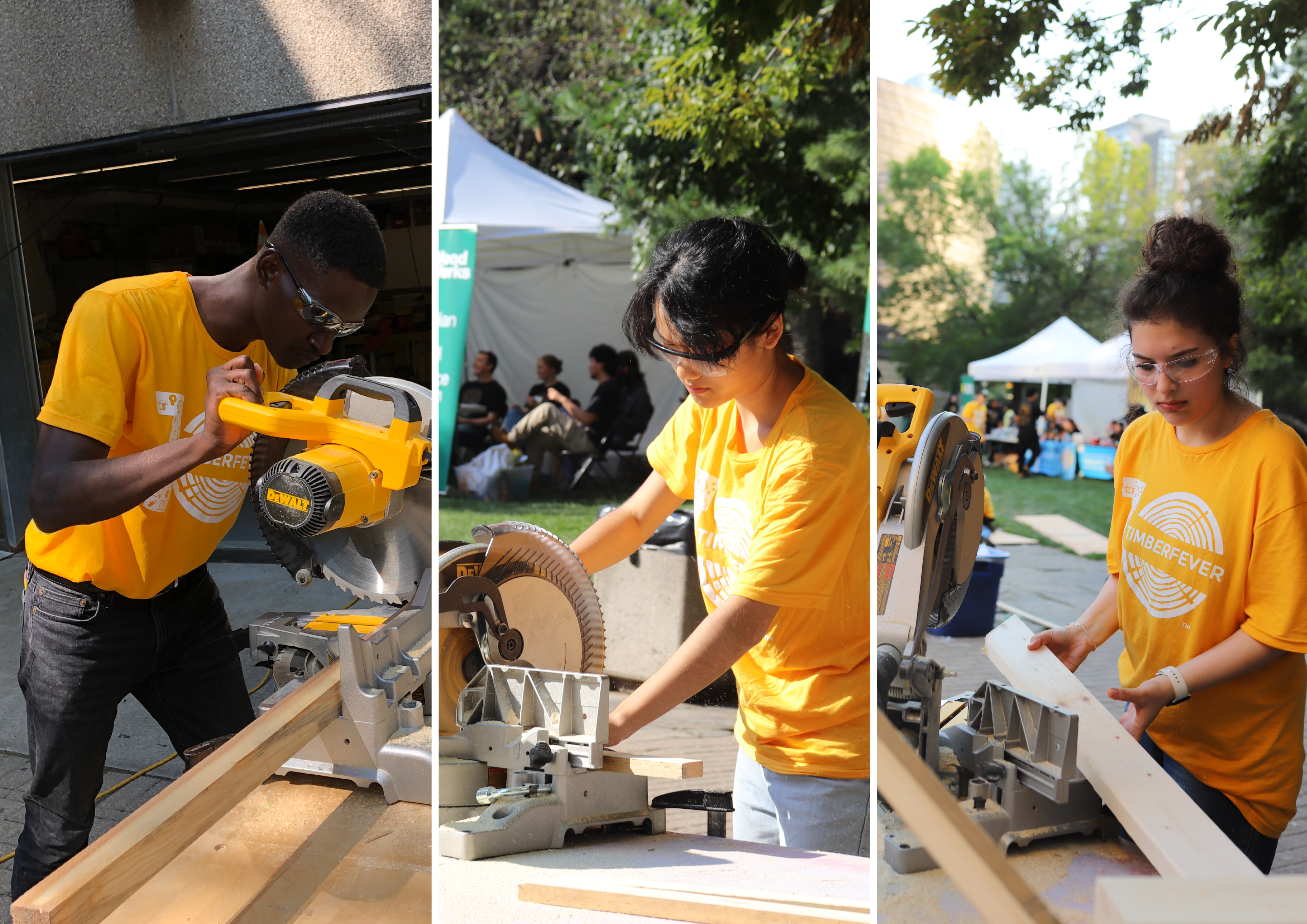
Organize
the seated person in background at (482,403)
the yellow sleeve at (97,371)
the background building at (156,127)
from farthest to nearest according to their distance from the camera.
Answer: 1. the seated person in background at (482,403)
2. the background building at (156,127)
3. the yellow sleeve at (97,371)

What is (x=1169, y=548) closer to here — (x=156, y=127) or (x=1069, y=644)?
(x=1069, y=644)

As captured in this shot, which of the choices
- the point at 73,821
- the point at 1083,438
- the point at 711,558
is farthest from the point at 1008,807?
the point at 1083,438

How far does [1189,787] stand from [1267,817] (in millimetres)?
125

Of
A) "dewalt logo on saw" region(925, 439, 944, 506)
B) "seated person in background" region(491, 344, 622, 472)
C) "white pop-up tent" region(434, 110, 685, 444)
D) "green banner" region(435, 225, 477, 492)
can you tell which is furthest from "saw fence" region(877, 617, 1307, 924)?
"white pop-up tent" region(434, 110, 685, 444)

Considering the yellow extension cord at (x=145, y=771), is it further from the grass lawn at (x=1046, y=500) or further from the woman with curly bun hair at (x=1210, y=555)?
the grass lawn at (x=1046, y=500)

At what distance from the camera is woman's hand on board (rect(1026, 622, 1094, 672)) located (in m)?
1.44

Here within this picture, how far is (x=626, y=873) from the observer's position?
4.22 feet

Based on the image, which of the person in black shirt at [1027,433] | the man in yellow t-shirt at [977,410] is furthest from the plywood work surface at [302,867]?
the person in black shirt at [1027,433]

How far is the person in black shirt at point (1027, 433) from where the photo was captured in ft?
13.0

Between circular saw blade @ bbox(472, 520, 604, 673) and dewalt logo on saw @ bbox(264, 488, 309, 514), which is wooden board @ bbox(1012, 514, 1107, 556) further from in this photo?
dewalt logo on saw @ bbox(264, 488, 309, 514)

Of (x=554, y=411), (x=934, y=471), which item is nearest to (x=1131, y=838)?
(x=934, y=471)

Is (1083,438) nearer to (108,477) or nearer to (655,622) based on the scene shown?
(655,622)

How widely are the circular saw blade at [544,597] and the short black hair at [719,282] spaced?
0.42 meters

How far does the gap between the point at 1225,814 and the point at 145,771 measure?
91.6 inches
